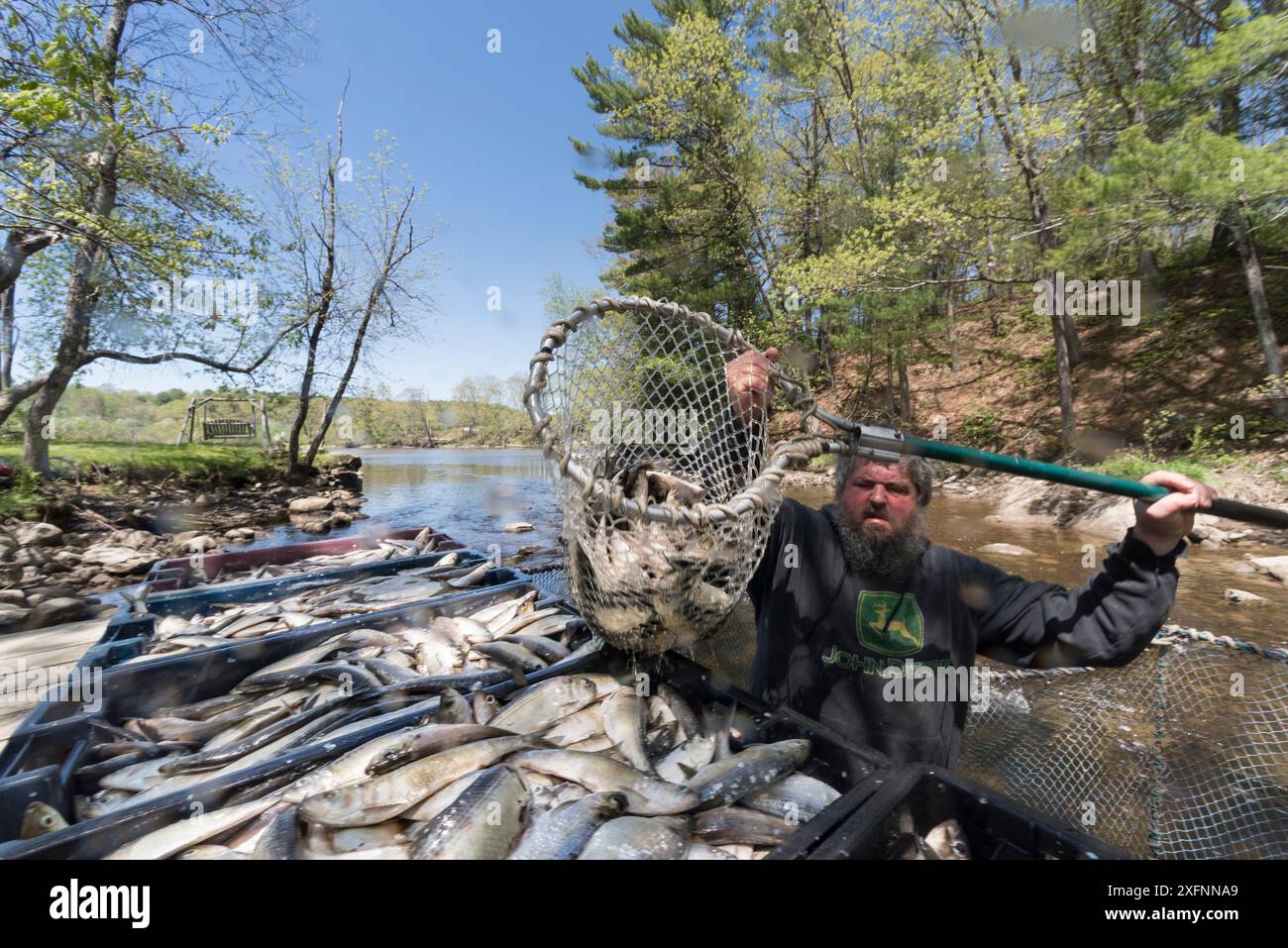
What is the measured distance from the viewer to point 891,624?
84.0 inches

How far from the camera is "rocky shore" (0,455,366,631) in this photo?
5.56 m

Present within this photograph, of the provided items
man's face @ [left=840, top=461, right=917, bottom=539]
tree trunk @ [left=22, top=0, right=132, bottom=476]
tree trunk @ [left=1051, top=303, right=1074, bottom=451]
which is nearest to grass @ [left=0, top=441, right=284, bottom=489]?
tree trunk @ [left=22, top=0, right=132, bottom=476]

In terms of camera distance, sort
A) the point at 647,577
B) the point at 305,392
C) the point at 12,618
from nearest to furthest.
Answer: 1. the point at 647,577
2. the point at 12,618
3. the point at 305,392

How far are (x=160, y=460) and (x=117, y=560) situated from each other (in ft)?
26.6

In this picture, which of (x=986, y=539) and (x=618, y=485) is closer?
(x=618, y=485)

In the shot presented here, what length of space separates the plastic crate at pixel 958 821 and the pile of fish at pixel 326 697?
1464 millimetres

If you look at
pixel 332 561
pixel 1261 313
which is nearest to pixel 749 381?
pixel 332 561

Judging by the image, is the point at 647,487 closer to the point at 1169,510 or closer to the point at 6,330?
the point at 1169,510

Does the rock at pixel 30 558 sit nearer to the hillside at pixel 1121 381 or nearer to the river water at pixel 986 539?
the river water at pixel 986 539

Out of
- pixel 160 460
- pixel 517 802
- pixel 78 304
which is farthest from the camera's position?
pixel 160 460

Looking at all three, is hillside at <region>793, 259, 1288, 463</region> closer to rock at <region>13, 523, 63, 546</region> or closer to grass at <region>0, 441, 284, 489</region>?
rock at <region>13, 523, 63, 546</region>

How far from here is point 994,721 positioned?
10.5 feet
